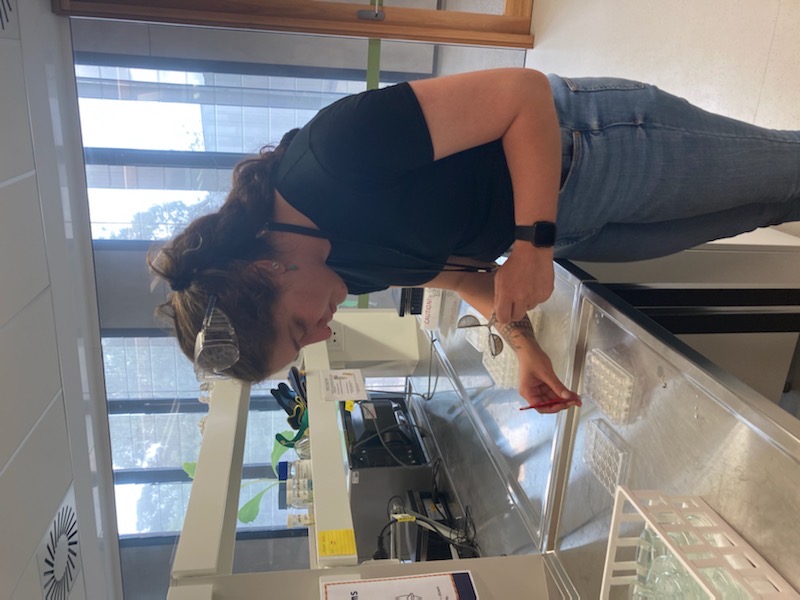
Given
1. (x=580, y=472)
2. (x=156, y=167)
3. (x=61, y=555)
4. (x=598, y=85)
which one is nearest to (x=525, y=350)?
(x=580, y=472)

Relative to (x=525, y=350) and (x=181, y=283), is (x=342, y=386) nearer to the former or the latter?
(x=525, y=350)

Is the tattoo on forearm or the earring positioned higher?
the earring

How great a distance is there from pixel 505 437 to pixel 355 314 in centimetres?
111

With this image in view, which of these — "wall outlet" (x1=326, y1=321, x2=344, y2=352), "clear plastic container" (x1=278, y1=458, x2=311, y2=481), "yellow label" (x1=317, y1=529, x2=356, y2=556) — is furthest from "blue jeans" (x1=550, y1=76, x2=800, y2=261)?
"wall outlet" (x1=326, y1=321, x2=344, y2=352)

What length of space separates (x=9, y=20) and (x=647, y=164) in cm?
204

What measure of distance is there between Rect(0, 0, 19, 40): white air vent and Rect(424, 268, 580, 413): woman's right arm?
5.41 feet

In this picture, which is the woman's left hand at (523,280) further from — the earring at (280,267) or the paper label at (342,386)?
the paper label at (342,386)

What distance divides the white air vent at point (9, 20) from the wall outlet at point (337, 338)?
142 cm

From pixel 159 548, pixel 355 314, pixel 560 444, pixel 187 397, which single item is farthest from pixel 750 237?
pixel 159 548

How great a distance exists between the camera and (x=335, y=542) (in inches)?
45.0

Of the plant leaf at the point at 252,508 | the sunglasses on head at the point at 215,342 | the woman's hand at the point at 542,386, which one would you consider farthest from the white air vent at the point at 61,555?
the woman's hand at the point at 542,386

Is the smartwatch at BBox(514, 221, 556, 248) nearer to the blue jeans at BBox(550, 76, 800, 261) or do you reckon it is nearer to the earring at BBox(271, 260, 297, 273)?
the blue jeans at BBox(550, 76, 800, 261)

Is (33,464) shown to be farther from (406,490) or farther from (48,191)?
(406,490)

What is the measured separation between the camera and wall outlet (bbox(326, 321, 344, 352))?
7.82 feet
